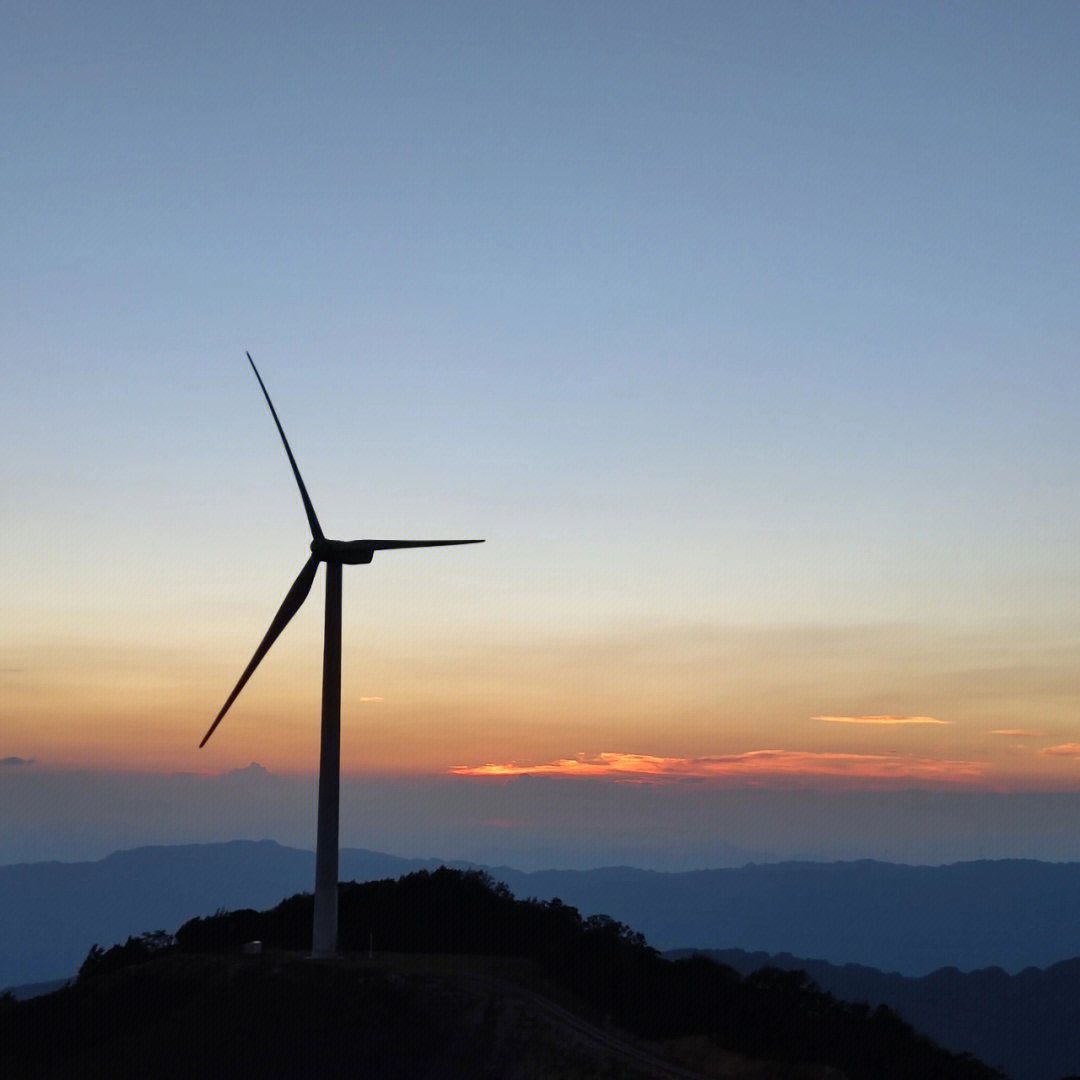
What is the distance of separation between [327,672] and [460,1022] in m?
24.8

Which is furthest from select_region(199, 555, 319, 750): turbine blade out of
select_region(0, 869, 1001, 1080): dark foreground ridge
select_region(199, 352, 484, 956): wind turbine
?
select_region(0, 869, 1001, 1080): dark foreground ridge

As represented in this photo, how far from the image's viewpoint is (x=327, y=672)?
96.8 m

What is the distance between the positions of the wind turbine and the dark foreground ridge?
13.5 ft

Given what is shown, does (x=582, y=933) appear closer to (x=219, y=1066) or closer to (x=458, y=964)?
(x=458, y=964)

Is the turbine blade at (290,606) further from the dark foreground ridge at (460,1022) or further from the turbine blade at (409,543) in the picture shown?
the dark foreground ridge at (460,1022)

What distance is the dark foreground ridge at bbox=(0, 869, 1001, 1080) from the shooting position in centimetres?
8481

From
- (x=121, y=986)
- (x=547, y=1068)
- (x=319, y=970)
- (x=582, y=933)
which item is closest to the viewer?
(x=547, y=1068)

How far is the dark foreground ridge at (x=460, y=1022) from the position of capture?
278 ft

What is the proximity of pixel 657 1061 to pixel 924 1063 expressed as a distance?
2293cm

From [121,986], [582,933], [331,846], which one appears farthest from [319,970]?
[582,933]

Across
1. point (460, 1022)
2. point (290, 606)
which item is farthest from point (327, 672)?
point (460, 1022)

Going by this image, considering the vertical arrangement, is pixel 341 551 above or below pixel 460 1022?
above

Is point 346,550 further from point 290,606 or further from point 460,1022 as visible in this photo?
point 460,1022

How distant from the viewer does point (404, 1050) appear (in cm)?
8544
